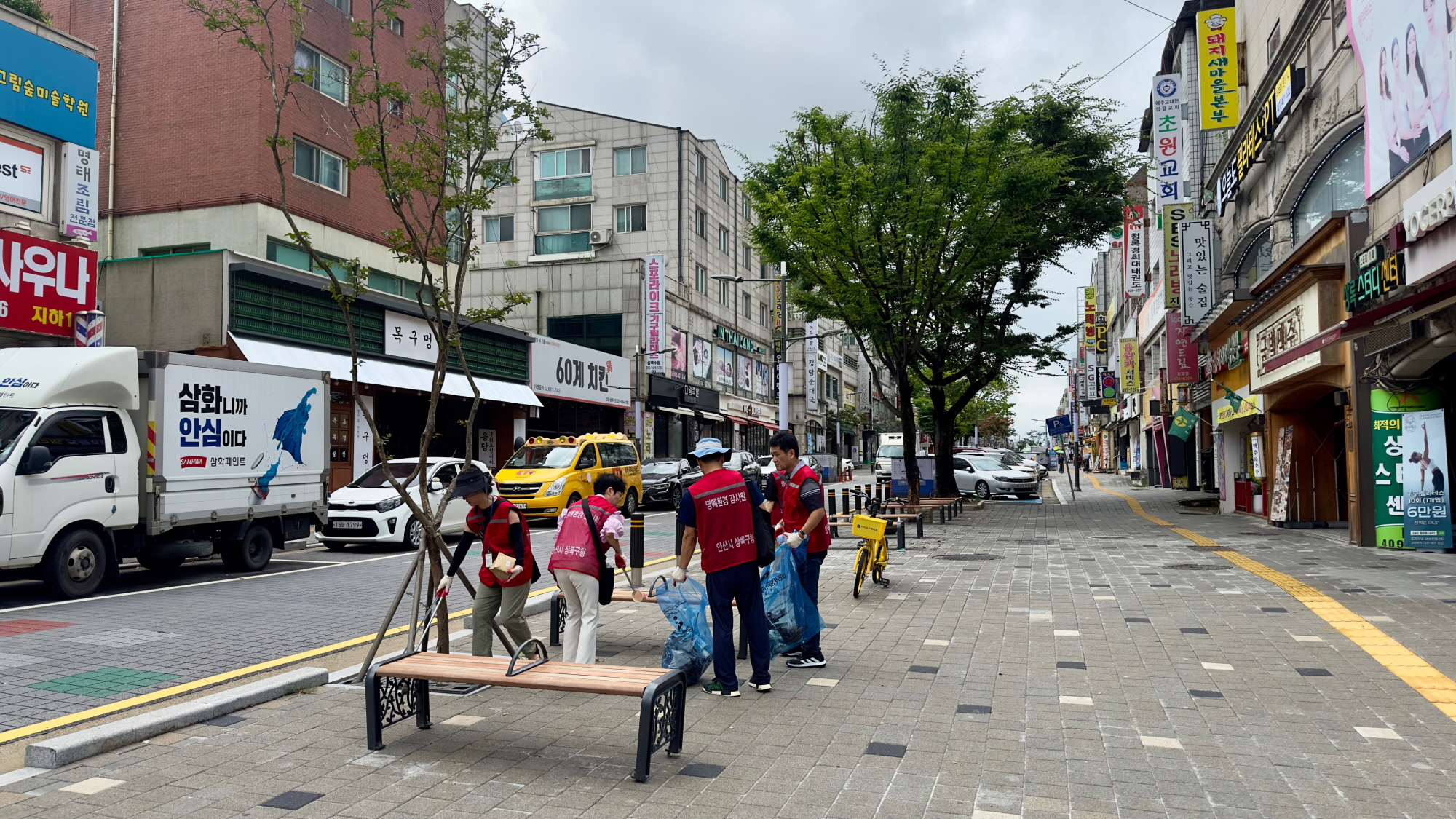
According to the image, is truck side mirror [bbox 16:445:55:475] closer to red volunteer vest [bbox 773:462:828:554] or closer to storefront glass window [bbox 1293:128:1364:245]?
red volunteer vest [bbox 773:462:828:554]

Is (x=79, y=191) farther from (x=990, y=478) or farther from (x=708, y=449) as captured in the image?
(x=990, y=478)

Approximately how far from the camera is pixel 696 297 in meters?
45.8

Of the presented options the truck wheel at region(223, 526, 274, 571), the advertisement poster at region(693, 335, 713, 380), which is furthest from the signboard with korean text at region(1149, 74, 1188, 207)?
the advertisement poster at region(693, 335, 713, 380)

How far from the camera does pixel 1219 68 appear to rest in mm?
21703

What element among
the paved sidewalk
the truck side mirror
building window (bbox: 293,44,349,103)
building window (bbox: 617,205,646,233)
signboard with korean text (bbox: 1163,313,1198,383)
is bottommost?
the paved sidewalk

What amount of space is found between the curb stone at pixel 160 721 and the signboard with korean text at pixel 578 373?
25.7 meters

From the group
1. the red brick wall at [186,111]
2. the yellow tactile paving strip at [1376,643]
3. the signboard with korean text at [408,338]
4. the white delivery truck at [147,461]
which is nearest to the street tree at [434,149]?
the white delivery truck at [147,461]

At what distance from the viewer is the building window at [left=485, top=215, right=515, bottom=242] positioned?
1713 inches

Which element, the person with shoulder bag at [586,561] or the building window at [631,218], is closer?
the person with shoulder bag at [586,561]

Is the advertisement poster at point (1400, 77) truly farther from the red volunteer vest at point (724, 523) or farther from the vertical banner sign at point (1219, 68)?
the red volunteer vest at point (724, 523)

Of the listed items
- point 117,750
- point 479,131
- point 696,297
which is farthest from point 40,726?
point 696,297

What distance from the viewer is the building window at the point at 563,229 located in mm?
43062

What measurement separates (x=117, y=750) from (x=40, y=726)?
88cm

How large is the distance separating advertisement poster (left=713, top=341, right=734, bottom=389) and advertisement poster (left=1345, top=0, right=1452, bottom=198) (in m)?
36.7
